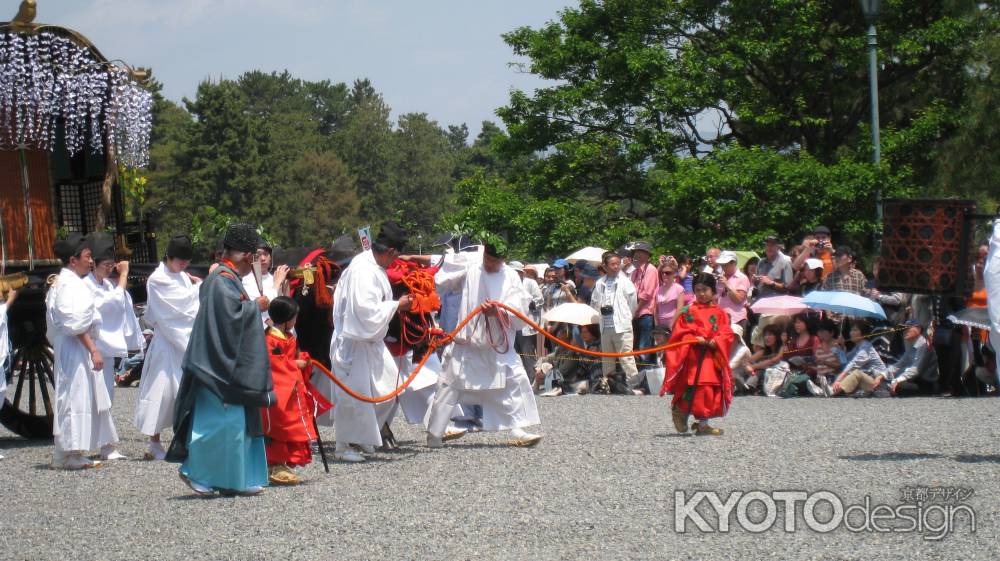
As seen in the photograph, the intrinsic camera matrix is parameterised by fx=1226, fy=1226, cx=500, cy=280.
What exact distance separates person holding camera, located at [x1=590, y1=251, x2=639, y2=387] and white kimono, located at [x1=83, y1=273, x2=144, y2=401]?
6.80m

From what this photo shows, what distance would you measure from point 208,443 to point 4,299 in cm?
356

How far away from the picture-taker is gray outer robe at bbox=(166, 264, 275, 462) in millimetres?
7574

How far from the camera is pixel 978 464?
798 centimetres

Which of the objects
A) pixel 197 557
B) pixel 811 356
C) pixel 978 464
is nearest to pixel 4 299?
pixel 197 557

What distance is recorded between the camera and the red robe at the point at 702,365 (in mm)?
10398

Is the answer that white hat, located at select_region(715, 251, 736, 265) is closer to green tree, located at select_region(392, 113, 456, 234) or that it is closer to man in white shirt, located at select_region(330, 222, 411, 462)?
man in white shirt, located at select_region(330, 222, 411, 462)

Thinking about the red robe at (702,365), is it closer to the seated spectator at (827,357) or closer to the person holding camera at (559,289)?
the seated spectator at (827,357)

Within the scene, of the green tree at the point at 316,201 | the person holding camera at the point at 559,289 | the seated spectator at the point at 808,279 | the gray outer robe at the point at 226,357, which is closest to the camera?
the gray outer robe at the point at 226,357

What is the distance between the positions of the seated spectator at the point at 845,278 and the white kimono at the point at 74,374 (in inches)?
323

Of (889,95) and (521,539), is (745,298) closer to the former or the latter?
(521,539)

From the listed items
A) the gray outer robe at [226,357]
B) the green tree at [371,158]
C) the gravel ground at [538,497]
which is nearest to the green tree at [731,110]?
the gravel ground at [538,497]

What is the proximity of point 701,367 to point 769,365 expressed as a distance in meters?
4.08

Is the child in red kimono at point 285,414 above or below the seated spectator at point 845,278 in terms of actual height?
below

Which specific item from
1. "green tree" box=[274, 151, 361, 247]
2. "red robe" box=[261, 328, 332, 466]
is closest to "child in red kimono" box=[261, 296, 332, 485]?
"red robe" box=[261, 328, 332, 466]
